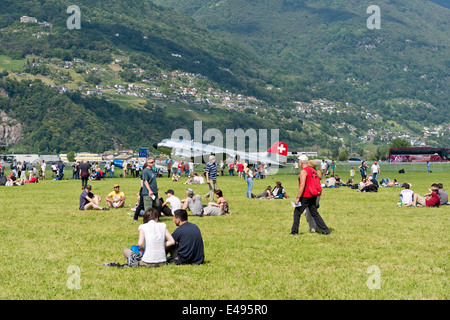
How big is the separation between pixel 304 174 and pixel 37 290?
7.28m

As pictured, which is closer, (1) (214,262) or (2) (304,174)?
(1) (214,262)

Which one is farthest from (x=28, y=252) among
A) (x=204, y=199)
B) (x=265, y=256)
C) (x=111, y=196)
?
(x=204, y=199)

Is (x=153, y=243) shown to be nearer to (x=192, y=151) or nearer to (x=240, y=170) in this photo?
(x=240, y=170)

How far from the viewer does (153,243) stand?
920 centimetres

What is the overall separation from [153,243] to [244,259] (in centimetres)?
192

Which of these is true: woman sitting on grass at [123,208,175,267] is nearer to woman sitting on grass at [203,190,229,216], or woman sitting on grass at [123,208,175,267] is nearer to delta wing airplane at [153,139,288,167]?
woman sitting on grass at [203,190,229,216]

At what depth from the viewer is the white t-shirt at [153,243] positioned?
361 inches

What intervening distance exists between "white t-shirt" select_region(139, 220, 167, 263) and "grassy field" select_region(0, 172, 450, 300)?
282 millimetres

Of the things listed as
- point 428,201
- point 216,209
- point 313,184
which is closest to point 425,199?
point 428,201

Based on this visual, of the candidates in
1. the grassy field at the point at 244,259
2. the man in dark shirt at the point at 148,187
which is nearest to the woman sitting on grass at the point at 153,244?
the grassy field at the point at 244,259

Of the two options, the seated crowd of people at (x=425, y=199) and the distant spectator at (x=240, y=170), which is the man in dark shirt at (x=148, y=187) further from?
the distant spectator at (x=240, y=170)

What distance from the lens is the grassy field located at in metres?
7.49

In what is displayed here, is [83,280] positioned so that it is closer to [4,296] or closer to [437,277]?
[4,296]

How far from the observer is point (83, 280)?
8180mm
